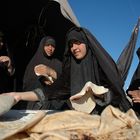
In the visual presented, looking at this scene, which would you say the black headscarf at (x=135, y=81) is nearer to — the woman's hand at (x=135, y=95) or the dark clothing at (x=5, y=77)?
the woman's hand at (x=135, y=95)

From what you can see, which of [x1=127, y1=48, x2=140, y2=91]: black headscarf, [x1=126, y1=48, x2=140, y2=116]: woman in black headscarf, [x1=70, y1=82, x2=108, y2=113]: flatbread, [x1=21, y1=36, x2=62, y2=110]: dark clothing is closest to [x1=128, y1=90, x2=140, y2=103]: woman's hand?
[x1=126, y1=48, x2=140, y2=116]: woman in black headscarf

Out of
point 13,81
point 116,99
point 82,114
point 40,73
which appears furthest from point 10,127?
point 13,81

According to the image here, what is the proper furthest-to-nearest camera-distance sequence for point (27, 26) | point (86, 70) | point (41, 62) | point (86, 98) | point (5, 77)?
point (27, 26), point (41, 62), point (5, 77), point (86, 70), point (86, 98)

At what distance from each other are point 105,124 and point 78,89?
3.63 feet

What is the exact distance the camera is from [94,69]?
386 cm

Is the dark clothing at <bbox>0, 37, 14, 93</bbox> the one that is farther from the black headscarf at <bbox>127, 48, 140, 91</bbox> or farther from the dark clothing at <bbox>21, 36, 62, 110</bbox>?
the black headscarf at <bbox>127, 48, 140, 91</bbox>

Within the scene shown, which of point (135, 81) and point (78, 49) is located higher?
point (78, 49)

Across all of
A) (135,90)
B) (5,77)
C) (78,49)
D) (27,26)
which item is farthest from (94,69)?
(27,26)

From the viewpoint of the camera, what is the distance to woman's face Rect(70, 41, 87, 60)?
3.74 metres

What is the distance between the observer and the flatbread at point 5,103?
100 inches

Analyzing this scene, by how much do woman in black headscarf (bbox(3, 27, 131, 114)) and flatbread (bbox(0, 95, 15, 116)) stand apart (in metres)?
0.94

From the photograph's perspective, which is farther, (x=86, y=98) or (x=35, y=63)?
(x=35, y=63)

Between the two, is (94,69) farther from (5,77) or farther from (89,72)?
(5,77)

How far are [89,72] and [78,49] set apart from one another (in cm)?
25
